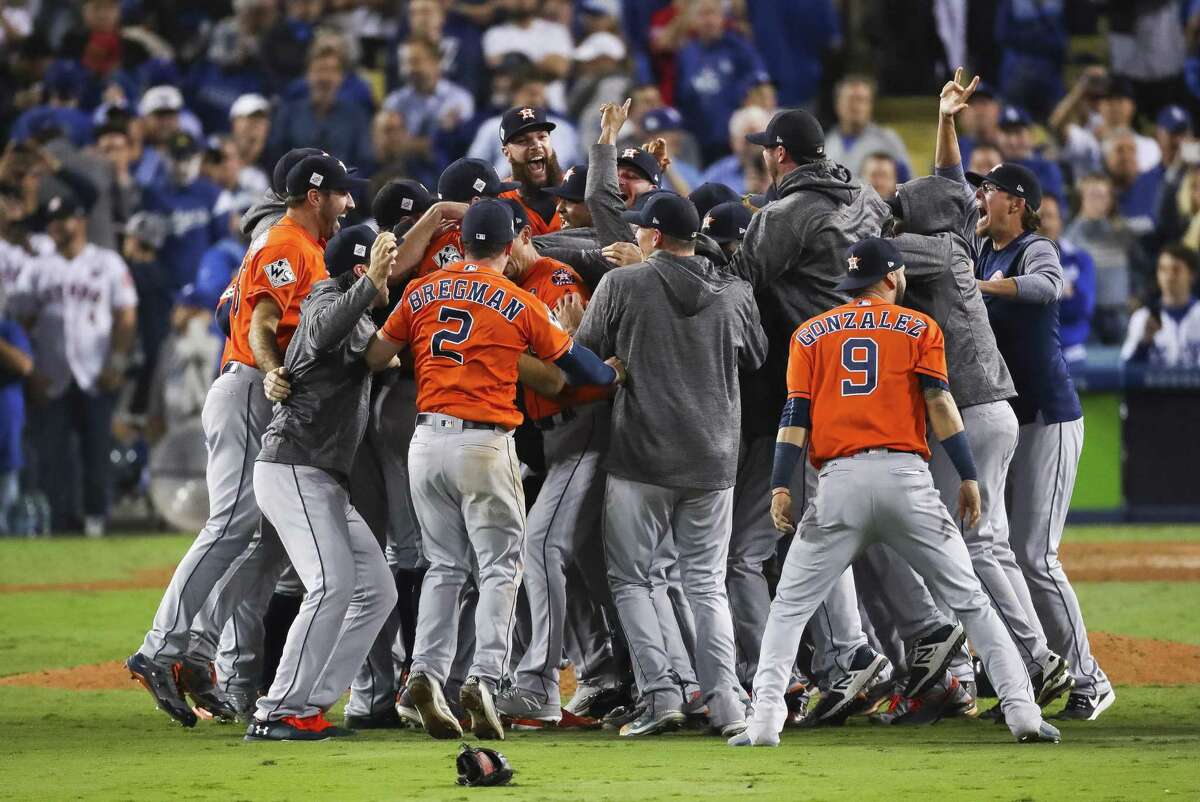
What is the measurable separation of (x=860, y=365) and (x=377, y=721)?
2445 mm

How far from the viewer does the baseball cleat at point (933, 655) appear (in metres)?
7.68

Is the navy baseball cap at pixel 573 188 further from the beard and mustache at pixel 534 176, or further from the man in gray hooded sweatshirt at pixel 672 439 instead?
the man in gray hooded sweatshirt at pixel 672 439

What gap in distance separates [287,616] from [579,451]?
138cm

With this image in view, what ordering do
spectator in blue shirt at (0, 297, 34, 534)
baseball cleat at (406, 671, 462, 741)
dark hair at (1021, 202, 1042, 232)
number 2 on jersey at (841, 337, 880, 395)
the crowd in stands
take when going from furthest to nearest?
the crowd in stands
spectator in blue shirt at (0, 297, 34, 534)
dark hair at (1021, 202, 1042, 232)
baseball cleat at (406, 671, 462, 741)
number 2 on jersey at (841, 337, 880, 395)

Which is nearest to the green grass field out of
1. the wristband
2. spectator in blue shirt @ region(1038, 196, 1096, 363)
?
the wristband

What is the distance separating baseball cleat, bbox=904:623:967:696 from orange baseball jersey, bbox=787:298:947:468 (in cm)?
100

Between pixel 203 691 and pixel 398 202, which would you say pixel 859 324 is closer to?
pixel 398 202

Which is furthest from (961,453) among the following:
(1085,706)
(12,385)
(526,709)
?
(12,385)

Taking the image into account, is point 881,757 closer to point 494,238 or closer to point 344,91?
point 494,238

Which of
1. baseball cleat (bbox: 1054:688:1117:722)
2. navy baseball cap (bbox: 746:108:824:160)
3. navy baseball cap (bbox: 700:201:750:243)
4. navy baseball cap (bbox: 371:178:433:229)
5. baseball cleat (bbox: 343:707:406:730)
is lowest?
baseball cleat (bbox: 343:707:406:730)

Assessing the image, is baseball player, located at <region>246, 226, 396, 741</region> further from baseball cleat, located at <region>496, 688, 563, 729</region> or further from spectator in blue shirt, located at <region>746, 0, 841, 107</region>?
spectator in blue shirt, located at <region>746, 0, 841, 107</region>

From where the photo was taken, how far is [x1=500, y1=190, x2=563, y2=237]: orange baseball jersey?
867 cm

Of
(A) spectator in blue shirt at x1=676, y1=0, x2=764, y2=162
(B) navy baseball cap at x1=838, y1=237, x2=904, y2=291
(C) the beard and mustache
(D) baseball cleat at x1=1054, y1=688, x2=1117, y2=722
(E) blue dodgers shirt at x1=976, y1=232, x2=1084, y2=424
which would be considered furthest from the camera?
(A) spectator in blue shirt at x1=676, y1=0, x2=764, y2=162

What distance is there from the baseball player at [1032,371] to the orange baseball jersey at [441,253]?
1.98m
